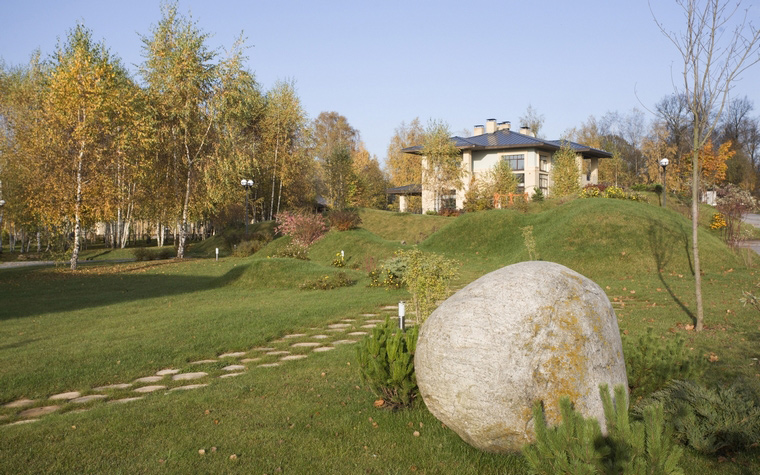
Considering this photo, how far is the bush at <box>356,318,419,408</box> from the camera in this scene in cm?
533

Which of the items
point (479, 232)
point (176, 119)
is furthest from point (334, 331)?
point (176, 119)

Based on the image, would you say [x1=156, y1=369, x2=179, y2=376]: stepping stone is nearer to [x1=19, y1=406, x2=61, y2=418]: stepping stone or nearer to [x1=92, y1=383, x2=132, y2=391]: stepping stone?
[x1=92, y1=383, x2=132, y2=391]: stepping stone

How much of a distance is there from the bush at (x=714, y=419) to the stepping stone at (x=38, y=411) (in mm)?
6115

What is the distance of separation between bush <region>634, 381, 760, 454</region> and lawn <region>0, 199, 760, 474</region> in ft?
0.50

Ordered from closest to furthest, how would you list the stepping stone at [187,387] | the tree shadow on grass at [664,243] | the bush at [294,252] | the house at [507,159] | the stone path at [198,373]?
the stone path at [198,373]
the stepping stone at [187,387]
the tree shadow on grass at [664,243]
the bush at [294,252]
the house at [507,159]

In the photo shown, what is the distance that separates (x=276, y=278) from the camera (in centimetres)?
1827

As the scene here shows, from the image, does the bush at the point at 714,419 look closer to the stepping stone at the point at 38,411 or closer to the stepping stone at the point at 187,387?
the stepping stone at the point at 187,387

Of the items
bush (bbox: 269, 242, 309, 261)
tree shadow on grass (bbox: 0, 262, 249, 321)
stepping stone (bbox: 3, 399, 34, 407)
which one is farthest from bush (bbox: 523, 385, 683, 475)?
bush (bbox: 269, 242, 309, 261)

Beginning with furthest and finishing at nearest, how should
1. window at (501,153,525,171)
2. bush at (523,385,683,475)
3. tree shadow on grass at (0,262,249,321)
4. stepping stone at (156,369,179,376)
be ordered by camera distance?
window at (501,153,525,171)
tree shadow on grass at (0,262,249,321)
stepping stone at (156,369,179,376)
bush at (523,385,683,475)

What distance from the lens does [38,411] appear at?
621 cm

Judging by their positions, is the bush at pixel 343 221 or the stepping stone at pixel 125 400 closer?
the stepping stone at pixel 125 400

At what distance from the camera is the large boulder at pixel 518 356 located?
404 cm

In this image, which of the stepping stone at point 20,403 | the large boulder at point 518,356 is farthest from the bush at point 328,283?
the large boulder at point 518,356

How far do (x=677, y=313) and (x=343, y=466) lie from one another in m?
9.61
